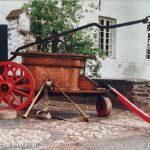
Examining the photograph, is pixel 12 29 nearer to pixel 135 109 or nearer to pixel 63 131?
pixel 135 109

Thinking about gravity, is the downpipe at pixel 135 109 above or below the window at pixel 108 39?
below

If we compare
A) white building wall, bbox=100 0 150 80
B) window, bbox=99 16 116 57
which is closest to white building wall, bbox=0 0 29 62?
white building wall, bbox=100 0 150 80

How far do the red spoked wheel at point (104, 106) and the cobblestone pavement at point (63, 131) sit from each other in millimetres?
139

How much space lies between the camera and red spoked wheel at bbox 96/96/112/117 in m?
8.15

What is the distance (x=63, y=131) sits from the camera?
6316 millimetres

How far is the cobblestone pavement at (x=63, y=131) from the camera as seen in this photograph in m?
5.38

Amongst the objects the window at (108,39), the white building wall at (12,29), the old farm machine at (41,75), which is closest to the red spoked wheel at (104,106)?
the old farm machine at (41,75)

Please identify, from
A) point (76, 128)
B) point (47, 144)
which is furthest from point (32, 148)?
point (76, 128)

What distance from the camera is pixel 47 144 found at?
17.5ft

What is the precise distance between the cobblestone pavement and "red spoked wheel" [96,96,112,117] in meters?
0.14

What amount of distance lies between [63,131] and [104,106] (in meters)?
2.04

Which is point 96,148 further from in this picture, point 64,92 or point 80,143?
point 64,92

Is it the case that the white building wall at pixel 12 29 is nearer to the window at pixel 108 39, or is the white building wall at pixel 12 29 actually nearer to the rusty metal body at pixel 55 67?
the rusty metal body at pixel 55 67

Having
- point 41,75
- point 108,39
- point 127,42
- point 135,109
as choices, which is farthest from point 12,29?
point 127,42
